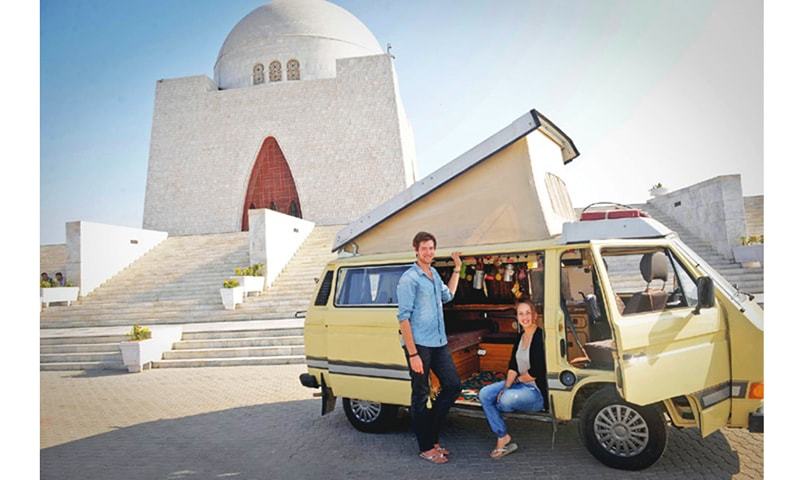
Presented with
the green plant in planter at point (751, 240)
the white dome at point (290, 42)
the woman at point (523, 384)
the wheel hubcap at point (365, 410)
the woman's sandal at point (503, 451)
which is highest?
the white dome at point (290, 42)

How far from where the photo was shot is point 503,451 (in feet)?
14.8

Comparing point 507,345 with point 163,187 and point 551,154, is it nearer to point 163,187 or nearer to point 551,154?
point 551,154

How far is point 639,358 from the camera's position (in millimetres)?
3748

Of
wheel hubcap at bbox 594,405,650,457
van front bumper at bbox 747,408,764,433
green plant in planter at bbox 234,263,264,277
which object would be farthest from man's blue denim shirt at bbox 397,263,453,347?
green plant in planter at bbox 234,263,264,277

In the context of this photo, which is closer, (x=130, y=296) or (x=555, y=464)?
(x=555, y=464)

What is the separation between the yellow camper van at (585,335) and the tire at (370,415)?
13mm

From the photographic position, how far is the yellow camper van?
12.6 feet

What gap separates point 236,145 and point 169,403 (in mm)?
21504

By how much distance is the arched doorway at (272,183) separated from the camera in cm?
2719

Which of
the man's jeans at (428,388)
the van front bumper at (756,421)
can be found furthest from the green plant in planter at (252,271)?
the van front bumper at (756,421)

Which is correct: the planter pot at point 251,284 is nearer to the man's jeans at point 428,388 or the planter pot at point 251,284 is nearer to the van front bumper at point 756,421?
the man's jeans at point 428,388

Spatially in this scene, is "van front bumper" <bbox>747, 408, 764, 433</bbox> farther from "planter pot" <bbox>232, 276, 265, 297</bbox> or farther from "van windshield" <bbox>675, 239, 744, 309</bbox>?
"planter pot" <bbox>232, 276, 265, 297</bbox>

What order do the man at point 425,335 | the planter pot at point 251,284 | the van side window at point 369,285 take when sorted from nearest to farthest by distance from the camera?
the man at point 425,335
the van side window at point 369,285
the planter pot at point 251,284

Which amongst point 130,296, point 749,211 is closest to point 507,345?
point 130,296
